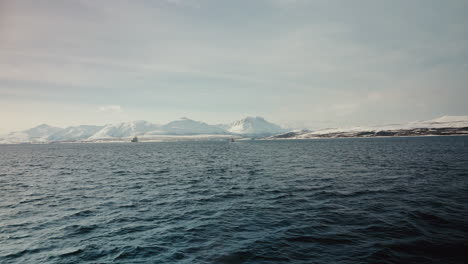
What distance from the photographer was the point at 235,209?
2538cm

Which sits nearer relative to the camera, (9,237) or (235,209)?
(9,237)

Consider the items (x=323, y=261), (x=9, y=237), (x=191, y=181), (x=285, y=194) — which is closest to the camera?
(x=323, y=261)

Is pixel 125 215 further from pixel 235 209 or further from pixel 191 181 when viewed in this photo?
pixel 191 181

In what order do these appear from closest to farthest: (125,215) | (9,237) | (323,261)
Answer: (323,261) → (9,237) → (125,215)

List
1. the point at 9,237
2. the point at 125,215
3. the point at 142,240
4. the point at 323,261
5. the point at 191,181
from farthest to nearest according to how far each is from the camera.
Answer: the point at 191,181 < the point at 125,215 < the point at 9,237 < the point at 142,240 < the point at 323,261

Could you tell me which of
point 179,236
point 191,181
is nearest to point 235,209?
point 179,236

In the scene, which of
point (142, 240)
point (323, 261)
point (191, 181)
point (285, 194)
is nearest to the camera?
point (323, 261)

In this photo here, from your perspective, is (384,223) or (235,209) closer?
(384,223)

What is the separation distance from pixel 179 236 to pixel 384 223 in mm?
17694

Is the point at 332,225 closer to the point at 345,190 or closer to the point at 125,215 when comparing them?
the point at 345,190

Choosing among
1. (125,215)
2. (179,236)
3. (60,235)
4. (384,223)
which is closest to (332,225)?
(384,223)

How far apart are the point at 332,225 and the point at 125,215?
20.6 m

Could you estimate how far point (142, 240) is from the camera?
18.2m

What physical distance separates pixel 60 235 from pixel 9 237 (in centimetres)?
423
